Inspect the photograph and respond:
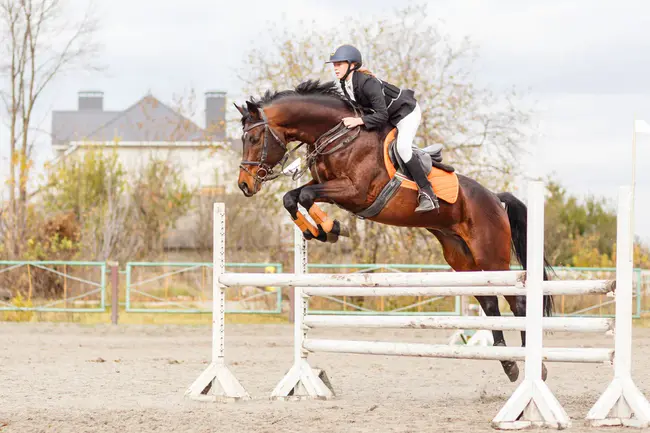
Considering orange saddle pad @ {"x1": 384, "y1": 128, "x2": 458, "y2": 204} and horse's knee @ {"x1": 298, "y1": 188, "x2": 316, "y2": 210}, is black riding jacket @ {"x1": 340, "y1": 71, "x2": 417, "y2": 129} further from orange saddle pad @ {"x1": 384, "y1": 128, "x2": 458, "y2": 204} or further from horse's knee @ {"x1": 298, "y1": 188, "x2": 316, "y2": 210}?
horse's knee @ {"x1": 298, "y1": 188, "x2": 316, "y2": 210}

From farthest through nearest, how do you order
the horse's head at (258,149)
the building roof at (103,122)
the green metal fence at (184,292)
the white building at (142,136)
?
the building roof at (103,122)
the white building at (142,136)
the green metal fence at (184,292)
the horse's head at (258,149)

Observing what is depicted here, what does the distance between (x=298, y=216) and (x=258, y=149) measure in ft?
1.73

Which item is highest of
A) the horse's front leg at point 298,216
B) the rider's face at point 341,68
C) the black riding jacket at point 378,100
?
the rider's face at point 341,68

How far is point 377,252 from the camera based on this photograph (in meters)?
16.8

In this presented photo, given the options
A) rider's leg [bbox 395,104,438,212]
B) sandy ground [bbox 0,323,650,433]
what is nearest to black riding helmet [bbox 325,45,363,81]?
rider's leg [bbox 395,104,438,212]

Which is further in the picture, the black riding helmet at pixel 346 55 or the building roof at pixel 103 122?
the building roof at pixel 103 122

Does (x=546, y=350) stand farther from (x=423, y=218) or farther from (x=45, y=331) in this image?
(x=45, y=331)

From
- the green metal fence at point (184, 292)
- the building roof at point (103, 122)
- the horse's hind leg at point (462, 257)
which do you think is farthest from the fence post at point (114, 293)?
the building roof at point (103, 122)

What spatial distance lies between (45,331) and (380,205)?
8291 millimetres

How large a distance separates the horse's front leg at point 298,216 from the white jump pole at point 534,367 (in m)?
1.50

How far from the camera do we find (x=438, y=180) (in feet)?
19.9

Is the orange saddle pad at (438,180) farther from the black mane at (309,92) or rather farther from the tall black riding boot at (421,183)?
the black mane at (309,92)

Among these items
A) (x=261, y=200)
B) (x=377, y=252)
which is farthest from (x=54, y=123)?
(x=377, y=252)

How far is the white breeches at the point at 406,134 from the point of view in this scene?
5.77m
